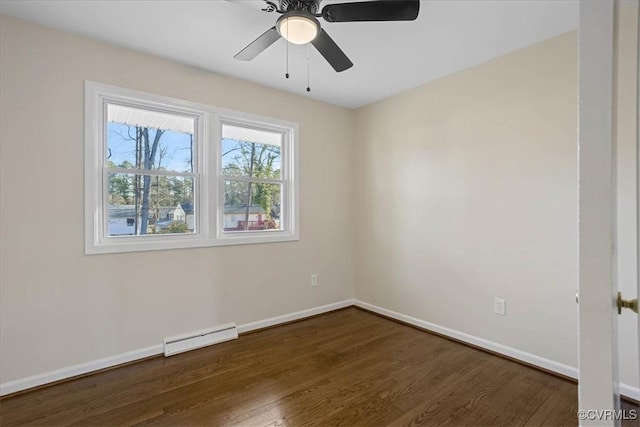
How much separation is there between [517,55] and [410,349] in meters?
2.57

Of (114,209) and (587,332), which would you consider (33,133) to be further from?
(587,332)

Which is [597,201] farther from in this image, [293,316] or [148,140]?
[293,316]

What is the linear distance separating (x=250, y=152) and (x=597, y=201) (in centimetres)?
299

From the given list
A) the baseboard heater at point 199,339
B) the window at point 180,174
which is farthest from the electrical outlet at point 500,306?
the baseboard heater at point 199,339

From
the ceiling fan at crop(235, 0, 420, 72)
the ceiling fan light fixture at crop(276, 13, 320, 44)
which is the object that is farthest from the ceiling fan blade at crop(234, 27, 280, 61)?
the ceiling fan light fixture at crop(276, 13, 320, 44)

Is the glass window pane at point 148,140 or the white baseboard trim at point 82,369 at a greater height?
the glass window pane at point 148,140

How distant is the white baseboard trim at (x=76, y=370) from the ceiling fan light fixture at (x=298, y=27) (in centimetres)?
257

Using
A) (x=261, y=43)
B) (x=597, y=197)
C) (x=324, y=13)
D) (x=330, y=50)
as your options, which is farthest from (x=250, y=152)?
(x=597, y=197)

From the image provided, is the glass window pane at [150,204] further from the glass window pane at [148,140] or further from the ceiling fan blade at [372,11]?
the ceiling fan blade at [372,11]

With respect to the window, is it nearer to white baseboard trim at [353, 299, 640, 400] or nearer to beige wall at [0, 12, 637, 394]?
beige wall at [0, 12, 637, 394]

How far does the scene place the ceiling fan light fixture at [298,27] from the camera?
1.62 metres

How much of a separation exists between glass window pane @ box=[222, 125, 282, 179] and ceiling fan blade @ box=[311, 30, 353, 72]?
1.39m

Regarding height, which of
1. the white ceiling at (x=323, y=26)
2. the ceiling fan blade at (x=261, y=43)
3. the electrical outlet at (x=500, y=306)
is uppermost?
the white ceiling at (x=323, y=26)

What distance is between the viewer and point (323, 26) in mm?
2176
